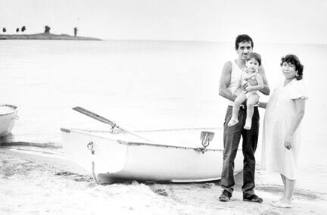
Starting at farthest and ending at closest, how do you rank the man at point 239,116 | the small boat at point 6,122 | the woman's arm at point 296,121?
the small boat at point 6,122 → the man at point 239,116 → the woman's arm at point 296,121

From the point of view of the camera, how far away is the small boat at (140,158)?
5.40 meters

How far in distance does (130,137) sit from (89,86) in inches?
936

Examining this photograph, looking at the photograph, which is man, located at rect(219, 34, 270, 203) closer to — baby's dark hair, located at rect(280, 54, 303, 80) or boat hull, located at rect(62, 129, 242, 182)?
baby's dark hair, located at rect(280, 54, 303, 80)

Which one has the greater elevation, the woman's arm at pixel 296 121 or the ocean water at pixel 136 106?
the woman's arm at pixel 296 121

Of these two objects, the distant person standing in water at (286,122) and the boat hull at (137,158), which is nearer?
the distant person standing in water at (286,122)

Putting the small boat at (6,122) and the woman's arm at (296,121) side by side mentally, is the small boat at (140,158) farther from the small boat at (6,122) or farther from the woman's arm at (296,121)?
the small boat at (6,122)

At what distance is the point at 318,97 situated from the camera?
23.1 m

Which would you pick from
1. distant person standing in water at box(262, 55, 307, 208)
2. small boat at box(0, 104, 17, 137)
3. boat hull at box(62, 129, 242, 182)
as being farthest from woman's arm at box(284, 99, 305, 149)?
small boat at box(0, 104, 17, 137)

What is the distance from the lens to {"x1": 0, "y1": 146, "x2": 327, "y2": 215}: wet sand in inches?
185

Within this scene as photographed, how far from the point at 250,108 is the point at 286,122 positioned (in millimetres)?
357

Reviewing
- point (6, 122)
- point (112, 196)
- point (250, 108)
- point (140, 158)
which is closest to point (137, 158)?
point (140, 158)

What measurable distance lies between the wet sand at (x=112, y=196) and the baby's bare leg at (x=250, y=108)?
794mm

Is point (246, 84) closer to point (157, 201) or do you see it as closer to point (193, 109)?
point (157, 201)

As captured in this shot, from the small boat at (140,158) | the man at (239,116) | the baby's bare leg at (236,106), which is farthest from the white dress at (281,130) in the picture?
the small boat at (140,158)
